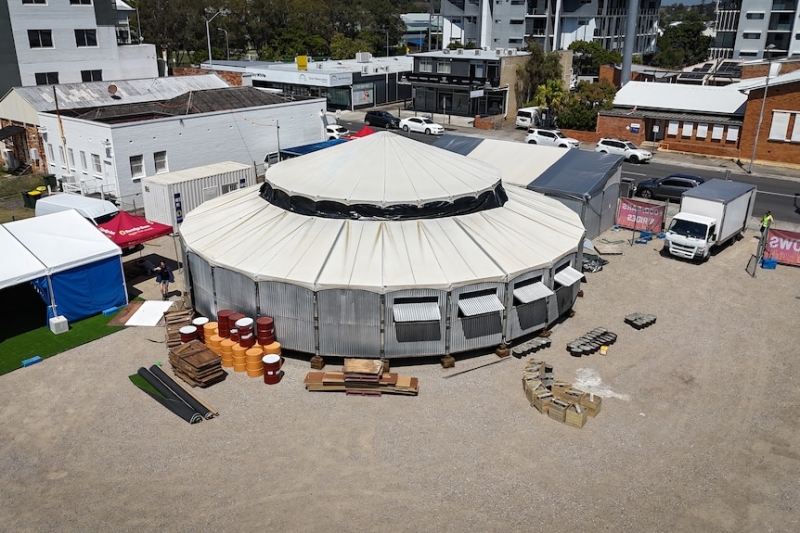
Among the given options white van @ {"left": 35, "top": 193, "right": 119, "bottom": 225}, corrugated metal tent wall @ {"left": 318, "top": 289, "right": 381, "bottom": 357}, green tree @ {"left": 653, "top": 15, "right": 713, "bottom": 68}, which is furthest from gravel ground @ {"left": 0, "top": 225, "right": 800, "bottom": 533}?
green tree @ {"left": 653, "top": 15, "right": 713, "bottom": 68}

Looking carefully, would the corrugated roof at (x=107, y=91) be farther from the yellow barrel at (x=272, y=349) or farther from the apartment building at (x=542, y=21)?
the apartment building at (x=542, y=21)

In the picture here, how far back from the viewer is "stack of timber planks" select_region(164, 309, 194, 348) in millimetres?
22641

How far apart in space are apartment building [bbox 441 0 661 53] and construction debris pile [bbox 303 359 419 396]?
4010 inches

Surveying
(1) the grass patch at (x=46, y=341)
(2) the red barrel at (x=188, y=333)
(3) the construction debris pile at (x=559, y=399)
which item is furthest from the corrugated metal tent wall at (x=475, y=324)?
(1) the grass patch at (x=46, y=341)

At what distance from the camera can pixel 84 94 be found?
47094 millimetres

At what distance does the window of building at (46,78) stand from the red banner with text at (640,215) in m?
52.2

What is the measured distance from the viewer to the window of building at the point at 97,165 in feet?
128

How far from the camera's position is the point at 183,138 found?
40938 mm

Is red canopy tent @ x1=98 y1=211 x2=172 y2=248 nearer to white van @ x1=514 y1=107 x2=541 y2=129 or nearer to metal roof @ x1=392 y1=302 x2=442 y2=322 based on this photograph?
metal roof @ x1=392 y1=302 x2=442 y2=322

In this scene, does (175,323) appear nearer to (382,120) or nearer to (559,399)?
(559,399)

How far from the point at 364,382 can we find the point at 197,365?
17.1 feet

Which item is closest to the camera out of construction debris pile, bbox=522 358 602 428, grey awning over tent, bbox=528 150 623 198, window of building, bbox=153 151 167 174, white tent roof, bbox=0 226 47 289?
construction debris pile, bbox=522 358 602 428

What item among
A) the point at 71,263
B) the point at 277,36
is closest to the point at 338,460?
the point at 71,263

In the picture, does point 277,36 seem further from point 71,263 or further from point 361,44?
point 71,263
